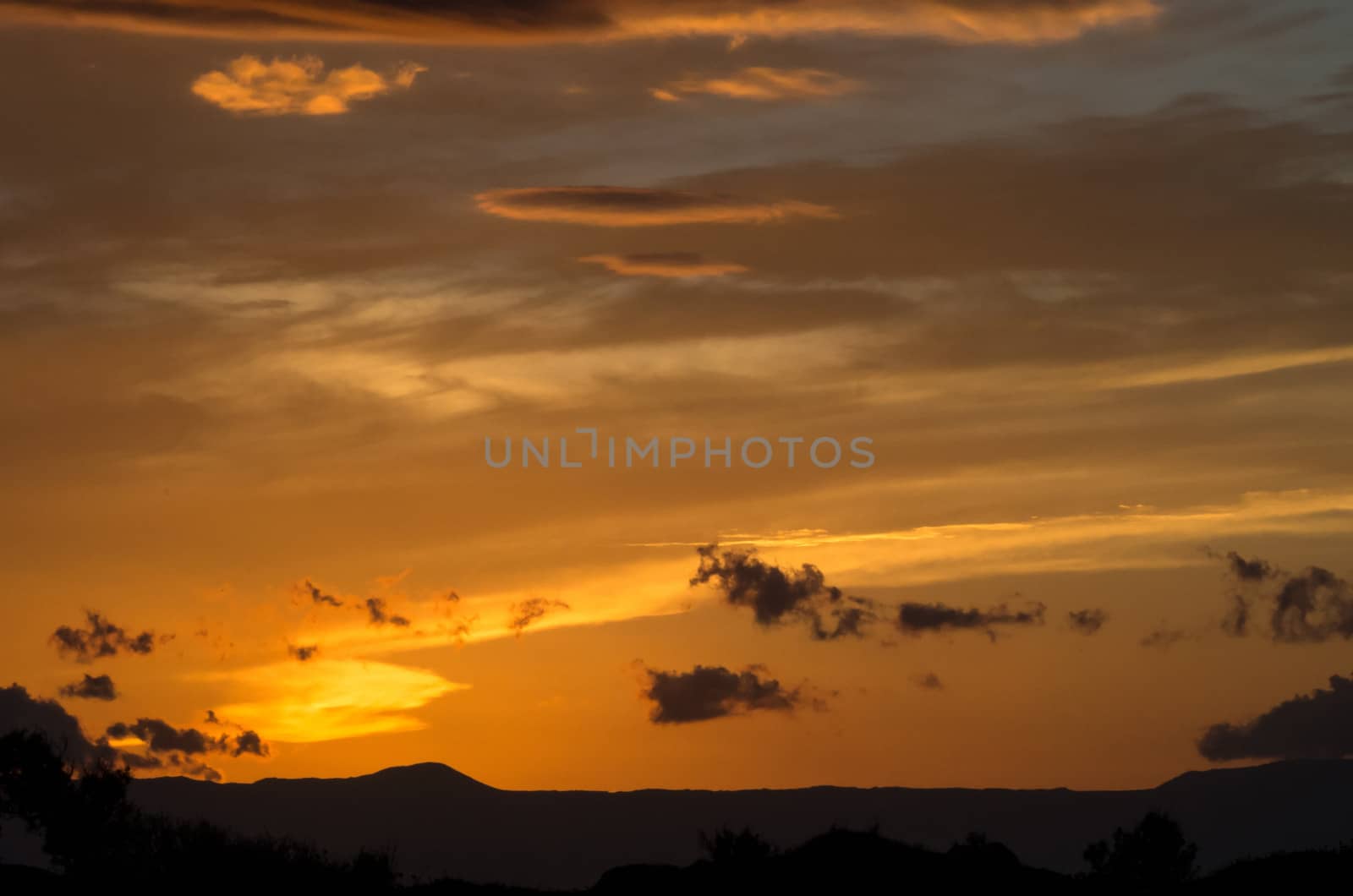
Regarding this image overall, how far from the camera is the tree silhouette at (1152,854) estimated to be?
10638 cm

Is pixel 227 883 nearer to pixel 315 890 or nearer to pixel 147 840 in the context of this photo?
pixel 315 890

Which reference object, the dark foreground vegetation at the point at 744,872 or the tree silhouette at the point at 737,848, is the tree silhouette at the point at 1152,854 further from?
the tree silhouette at the point at 737,848

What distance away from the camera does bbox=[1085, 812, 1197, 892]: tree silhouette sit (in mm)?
106375

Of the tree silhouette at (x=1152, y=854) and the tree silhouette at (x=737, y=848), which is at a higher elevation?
the tree silhouette at (x=737, y=848)

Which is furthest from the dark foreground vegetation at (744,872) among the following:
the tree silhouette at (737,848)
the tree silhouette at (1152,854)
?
the tree silhouette at (1152,854)

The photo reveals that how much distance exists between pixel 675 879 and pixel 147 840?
33.6 m

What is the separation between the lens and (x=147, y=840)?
8706 cm

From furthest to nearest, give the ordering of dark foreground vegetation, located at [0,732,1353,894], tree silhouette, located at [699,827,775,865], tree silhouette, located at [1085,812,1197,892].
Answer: tree silhouette, located at [1085,812,1197,892], tree silhouette, located at [699,827,775,865], dark foreground vegetation, located at [0,732,1353,894]

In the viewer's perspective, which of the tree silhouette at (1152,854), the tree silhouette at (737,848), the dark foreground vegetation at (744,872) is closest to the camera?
the dark foreground vegetation at (744,872)

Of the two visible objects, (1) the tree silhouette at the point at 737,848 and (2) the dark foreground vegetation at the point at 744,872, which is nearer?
(2) the dark foreground vegetation at the point at 744,872

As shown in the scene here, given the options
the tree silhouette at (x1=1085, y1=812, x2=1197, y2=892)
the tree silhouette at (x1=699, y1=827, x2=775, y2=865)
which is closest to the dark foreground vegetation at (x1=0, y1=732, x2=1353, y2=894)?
the tree silhouette at (x1=699, y1=827, x2=775, y2=865)

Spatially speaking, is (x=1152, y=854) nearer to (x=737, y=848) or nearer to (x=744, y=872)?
(x=737, y=848)

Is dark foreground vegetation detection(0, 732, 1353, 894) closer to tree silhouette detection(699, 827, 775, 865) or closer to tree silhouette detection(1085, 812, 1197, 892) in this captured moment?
tree silhouette detection(699, 827, 775, 865)

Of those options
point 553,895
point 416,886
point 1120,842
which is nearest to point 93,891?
point 416,886
